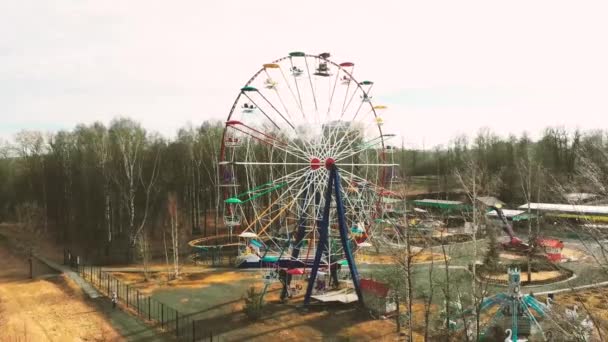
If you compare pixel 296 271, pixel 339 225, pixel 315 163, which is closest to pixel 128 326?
pixel 296 271

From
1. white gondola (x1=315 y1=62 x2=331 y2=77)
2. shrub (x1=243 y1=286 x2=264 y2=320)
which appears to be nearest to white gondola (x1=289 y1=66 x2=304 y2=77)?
white gondola (x1=315 y1=62 x2=331 y2=77)

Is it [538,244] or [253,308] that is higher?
[538,244]

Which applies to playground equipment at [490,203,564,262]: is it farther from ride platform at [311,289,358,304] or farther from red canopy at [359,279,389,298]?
ride platform at [311,289,358,304]

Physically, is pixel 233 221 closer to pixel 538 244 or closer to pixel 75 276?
pixel 75 276

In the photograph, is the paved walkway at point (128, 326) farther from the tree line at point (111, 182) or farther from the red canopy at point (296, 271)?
the tree line at point (111, 182)

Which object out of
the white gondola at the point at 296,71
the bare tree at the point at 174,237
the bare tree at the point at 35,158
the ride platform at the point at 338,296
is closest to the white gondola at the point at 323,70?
the white gondola at the point at 296,71

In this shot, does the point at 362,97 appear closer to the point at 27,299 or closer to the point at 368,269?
the point at 368,269

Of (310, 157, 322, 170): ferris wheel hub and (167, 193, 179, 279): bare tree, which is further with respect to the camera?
(167, 193, 179, 279): bare tree

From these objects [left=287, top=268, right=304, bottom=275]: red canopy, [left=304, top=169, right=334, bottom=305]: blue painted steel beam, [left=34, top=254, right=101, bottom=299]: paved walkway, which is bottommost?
[left=34, top=254, right=101, bottom=299]: paved walkway

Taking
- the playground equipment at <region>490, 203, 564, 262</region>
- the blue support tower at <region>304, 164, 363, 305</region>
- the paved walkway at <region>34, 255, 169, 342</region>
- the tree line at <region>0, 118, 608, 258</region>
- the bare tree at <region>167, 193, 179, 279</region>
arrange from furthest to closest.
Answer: the tree line at <region>0, 118, 608, 258</region> < the bare tree at <region>167, 193, 179, 279</region> < the playground equipment at <region>490, 203, 564, 262</region> < the blue support tower at <region>304, 164, 363, 305</region> < the paved walkway at <region>34, 255, 169, 342</region>
